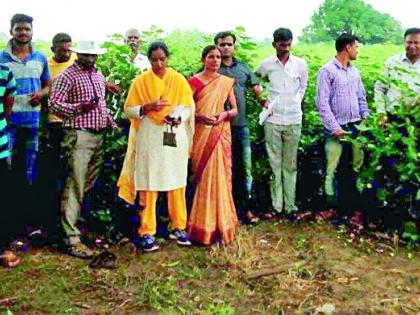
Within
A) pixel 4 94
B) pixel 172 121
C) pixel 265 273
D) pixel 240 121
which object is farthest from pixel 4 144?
pixel 265 273

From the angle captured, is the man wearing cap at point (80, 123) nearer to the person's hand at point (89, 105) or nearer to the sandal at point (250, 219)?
the person's hand at point (89, 105)

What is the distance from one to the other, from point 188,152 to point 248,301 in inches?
67.4

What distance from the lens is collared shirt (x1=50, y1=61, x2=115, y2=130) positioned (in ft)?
18.8

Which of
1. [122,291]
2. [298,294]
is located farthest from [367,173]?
[122,291]

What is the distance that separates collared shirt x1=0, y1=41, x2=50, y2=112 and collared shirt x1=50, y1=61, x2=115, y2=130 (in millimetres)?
384

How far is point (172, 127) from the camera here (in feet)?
19.5

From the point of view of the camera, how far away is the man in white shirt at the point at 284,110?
6797 mm

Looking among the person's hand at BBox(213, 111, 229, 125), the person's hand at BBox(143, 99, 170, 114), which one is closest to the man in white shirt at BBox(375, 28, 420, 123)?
the person's hand at BBox(213, 111, 229, 125)

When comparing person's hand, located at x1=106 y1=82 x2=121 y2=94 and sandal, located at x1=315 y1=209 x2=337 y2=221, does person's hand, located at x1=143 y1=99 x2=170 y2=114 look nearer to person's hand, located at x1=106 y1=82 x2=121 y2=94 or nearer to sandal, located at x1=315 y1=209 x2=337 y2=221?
person's hand, located at x1=106 y1=82 x2=121 y2=94

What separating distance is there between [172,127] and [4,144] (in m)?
1.52

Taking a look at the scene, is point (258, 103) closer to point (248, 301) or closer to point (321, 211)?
point (321, 211)

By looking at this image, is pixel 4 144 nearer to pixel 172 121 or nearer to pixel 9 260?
pixel 9 260

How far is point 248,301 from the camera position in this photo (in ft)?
16.8

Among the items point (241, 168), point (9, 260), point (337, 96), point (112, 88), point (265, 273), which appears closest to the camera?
point (265, 273)
